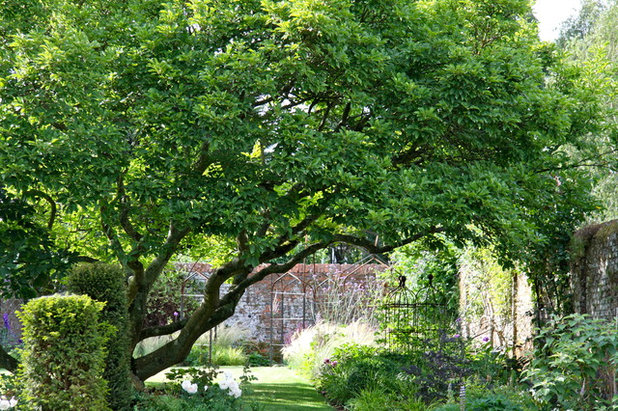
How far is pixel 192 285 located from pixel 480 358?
7692mm

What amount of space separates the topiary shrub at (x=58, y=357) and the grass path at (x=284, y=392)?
272cm

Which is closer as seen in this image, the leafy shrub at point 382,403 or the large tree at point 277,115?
the large tree at point 277,115

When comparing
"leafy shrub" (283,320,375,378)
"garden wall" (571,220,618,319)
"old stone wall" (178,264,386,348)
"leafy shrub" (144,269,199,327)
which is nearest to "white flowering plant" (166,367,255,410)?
"leafy shrub" (283,320,375,378)

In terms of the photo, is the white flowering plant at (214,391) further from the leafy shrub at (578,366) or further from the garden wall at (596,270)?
the garden wall at (596,270)

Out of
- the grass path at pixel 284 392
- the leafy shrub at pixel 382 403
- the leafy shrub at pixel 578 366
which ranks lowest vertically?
the grass path at pixel 284 392

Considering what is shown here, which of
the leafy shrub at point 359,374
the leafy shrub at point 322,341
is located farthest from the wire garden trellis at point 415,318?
the leafy shrub at point 359,374

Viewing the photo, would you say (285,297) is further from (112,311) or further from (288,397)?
(112,311)

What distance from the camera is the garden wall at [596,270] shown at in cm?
671

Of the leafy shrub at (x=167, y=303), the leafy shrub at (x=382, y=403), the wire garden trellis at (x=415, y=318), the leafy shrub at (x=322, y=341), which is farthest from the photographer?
the leafy shrub at (x=167, y=303)

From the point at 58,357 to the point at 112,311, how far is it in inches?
42.3

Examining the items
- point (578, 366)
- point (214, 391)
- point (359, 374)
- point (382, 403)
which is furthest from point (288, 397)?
point (578, 366)

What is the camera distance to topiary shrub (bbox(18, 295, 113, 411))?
5.29 m

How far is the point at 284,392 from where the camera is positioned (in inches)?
392

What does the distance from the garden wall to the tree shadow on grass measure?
11.5 ft
